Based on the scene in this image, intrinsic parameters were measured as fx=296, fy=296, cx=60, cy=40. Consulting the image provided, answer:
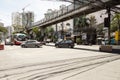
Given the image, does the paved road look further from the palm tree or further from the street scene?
the palm tree

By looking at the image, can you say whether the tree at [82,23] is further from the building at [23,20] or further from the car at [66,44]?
the car at [66,44]

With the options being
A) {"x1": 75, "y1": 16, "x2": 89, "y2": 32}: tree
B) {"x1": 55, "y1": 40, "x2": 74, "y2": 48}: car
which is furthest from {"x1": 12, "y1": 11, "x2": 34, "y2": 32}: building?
{"x1": 55, "y1": 40, "x2": 74, "y2": 48}: car

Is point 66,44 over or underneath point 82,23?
underneath

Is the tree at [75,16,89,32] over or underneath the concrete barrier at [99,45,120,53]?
over

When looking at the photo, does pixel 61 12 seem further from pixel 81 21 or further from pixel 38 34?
pixel 38 34

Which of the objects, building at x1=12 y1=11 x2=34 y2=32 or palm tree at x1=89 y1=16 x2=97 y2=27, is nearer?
palm tree at x1=89 y1=16 x2=97 y2=27

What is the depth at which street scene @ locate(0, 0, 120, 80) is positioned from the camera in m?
13.7

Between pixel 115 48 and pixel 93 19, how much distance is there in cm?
6190

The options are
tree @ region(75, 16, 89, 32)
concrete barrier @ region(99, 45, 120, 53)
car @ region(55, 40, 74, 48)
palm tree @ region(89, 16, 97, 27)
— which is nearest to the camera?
concrete barrier @ region(99, 45, 120, 53)

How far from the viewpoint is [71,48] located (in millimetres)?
47812

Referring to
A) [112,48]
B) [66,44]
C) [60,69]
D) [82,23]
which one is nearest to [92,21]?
[82,23]

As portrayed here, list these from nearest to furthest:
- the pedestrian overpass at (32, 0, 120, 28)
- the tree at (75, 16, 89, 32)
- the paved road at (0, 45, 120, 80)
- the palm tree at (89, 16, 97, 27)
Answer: the paved road at (0, 45, 120, 80), the pedestrian overpass at (32, 0, 120, 28), the palm tree at (89, 16, 97, 27), the tree at (75, 16, 89, 32)

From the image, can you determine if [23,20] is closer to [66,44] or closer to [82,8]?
[66,44]

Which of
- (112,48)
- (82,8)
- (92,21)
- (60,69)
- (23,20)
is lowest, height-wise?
(60,69)
